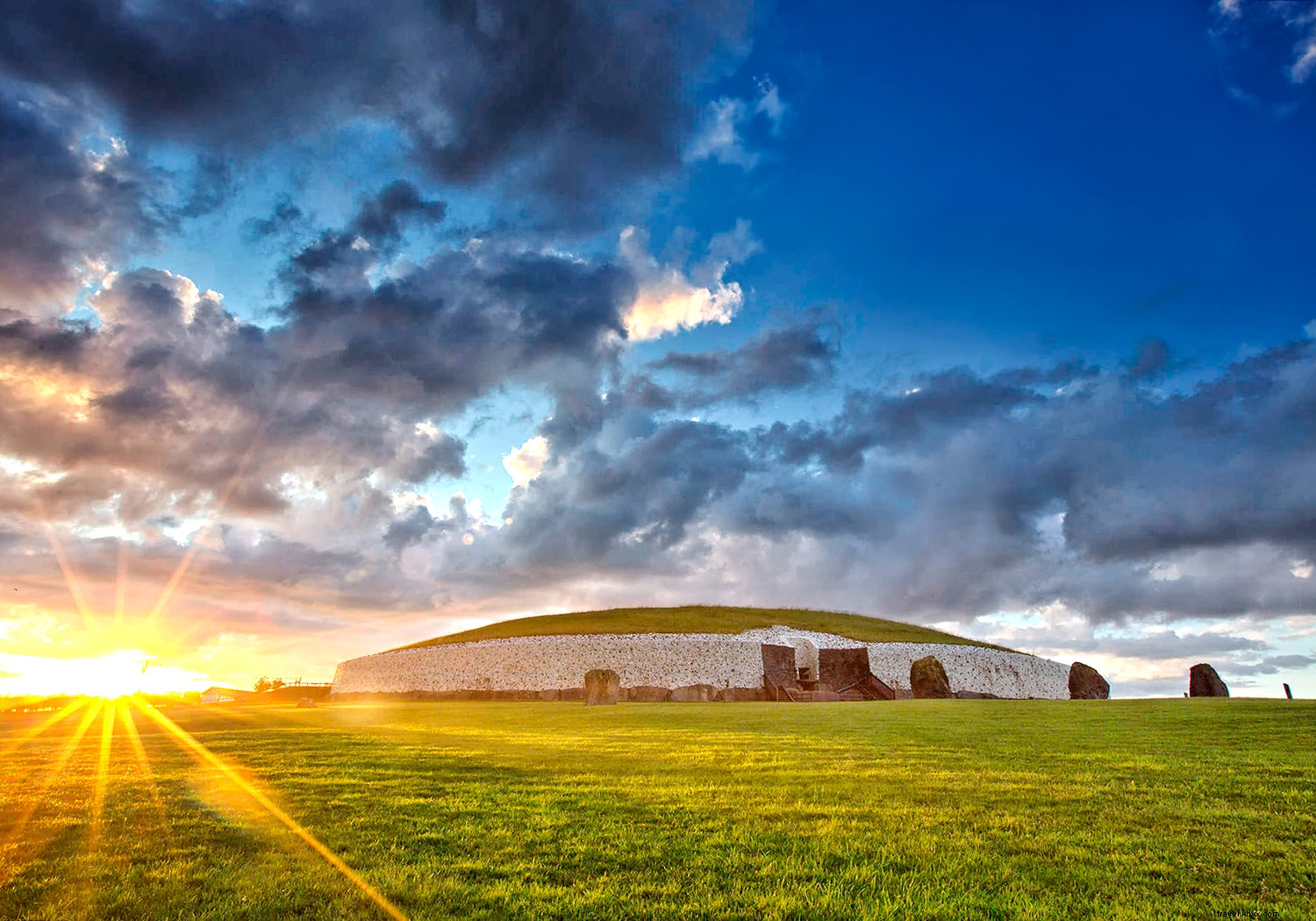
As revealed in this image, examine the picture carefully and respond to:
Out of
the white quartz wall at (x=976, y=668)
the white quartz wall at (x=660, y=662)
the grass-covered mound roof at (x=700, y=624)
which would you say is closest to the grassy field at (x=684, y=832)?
the white quartz wall at (x=660, y=662)

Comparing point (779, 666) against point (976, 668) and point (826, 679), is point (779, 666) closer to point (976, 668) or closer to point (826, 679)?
point (826, 679)

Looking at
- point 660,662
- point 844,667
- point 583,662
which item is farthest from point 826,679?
point 583,662

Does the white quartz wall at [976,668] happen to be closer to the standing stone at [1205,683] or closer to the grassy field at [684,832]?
the standing stone at [1205,683]

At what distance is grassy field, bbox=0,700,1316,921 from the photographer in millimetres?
5070

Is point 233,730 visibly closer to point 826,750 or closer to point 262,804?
point 262,804

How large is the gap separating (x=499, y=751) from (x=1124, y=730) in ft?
47.8

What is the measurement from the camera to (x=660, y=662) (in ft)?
179

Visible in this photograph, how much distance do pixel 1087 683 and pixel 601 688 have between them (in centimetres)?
2877

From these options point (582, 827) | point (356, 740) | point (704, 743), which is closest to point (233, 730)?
point (356, 740)

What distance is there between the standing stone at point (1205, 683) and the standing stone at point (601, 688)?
28005 millimetres

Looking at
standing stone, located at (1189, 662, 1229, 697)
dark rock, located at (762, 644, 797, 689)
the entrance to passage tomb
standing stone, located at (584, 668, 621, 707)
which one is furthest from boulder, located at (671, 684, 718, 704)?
standing stone, located at (1189, 662, 1229, 697)

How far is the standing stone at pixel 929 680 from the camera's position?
4012 cm

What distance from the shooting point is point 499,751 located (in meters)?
14.6

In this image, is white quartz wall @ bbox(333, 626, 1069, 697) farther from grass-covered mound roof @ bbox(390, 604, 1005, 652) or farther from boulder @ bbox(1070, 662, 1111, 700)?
boulder @ bbox(1070, 662, 1111, 700)
